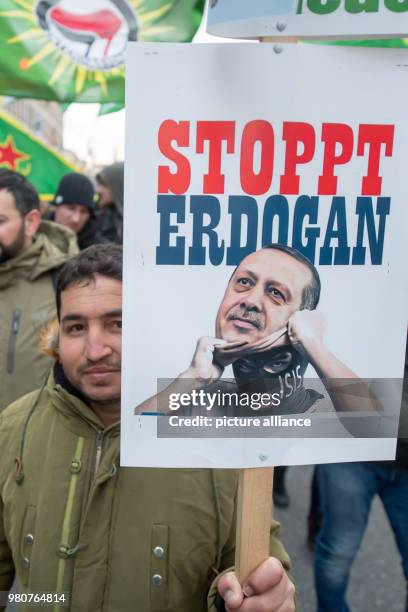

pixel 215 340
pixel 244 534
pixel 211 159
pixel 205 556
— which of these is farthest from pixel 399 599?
pixel 211 159

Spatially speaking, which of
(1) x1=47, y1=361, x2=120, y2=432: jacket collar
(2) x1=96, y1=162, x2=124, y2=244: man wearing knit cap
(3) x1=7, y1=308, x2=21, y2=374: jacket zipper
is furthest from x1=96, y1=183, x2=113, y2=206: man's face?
→ (1) x1=47, y1=361, x2=120, y2=432: jacket collar

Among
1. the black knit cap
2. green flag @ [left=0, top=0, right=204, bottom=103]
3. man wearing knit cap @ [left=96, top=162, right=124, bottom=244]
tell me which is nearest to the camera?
green flag @ [left=0, top=0, right=204, bottom=103]

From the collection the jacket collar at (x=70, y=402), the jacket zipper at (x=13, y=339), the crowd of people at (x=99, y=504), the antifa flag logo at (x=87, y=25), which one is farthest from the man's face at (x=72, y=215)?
the jacket collar at (x=70, y=402)

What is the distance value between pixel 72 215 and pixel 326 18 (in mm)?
3027

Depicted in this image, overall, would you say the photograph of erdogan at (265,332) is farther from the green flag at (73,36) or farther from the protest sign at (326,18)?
the green flag at (73,36)

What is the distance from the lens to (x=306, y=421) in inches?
39.3

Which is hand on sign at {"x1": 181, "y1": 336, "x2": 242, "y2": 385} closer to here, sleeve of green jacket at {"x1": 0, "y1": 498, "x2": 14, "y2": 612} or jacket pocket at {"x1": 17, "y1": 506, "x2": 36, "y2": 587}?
jacket pocket at {"x1": 17, "y1": 506, "x2": 36, "y2": 587}

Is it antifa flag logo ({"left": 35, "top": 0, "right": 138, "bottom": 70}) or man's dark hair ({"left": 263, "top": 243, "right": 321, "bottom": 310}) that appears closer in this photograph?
man's dark hair ({"left": 263, "top": 243, "right": 321, "bottom": 310})

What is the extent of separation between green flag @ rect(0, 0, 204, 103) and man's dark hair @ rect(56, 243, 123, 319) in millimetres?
1723

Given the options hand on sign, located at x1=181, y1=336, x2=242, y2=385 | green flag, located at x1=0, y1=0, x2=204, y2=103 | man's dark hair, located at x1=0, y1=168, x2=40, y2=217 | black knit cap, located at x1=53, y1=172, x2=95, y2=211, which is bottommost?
hand on sign, located at x1=181, y1=336, x2=242, y2=385

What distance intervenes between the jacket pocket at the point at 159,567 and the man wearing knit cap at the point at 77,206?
2766 mm

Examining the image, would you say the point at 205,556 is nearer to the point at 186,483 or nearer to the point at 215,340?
the point at 186,483

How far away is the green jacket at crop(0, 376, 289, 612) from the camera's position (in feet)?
3.80

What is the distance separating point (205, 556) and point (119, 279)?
0.60 meters
